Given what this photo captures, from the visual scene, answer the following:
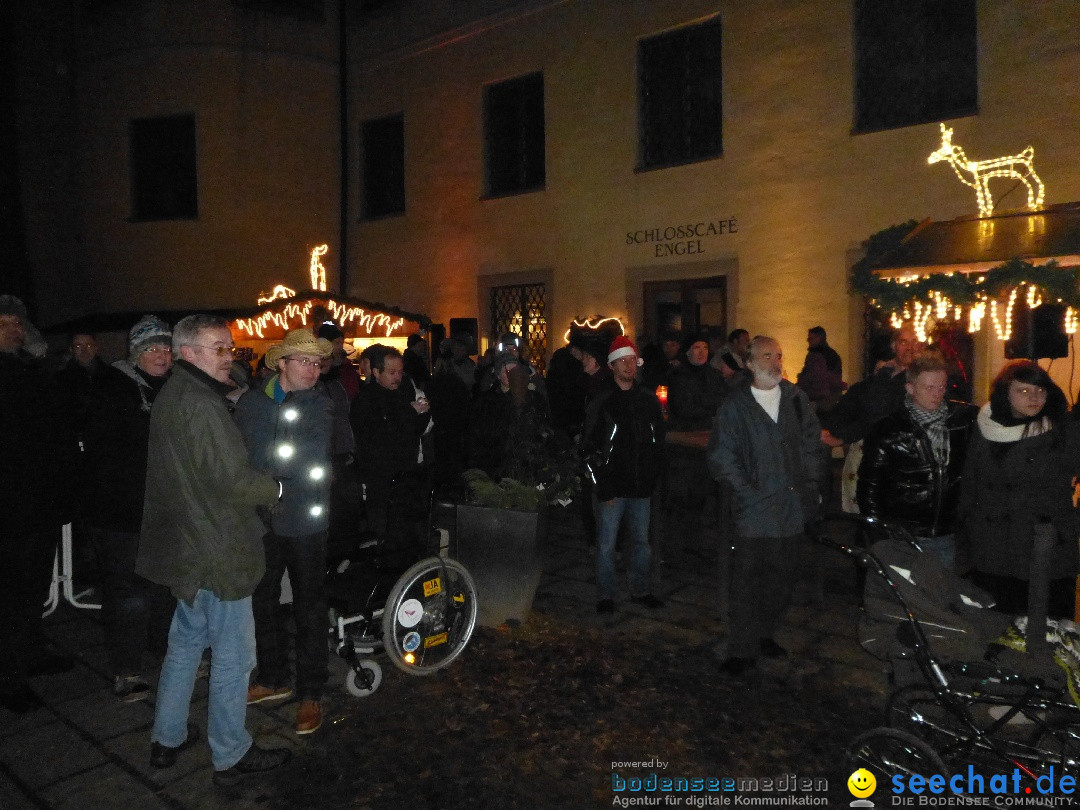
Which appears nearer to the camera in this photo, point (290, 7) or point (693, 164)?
point (693, 164)

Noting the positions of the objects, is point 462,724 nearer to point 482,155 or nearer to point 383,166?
point 482,155

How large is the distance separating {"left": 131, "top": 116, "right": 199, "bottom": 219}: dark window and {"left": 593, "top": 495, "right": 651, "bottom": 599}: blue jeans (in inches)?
533

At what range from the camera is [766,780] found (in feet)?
12.2

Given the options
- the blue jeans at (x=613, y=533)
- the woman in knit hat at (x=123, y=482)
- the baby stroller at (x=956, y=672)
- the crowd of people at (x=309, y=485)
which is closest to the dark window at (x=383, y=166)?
the crowd of people at (x=309, y=485)

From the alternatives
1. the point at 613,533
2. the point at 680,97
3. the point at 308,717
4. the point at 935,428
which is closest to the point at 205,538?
the point at 308,717

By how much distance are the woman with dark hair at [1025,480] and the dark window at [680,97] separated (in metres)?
8.72

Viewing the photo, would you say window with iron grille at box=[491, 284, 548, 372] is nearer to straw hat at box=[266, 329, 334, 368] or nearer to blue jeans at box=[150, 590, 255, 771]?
straw hat at box=[266, 329, 334, 368]

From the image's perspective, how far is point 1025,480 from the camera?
14.3 feet

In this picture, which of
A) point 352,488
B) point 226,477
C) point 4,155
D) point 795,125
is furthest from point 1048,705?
point 4,155

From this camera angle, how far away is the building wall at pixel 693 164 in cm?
990

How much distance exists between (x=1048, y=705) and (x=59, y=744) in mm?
4586

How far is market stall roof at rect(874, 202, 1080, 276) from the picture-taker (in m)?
7.66

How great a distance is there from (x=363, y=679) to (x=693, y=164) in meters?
10.1

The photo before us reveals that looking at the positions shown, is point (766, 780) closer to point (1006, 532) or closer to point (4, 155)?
point (1006, 532)
